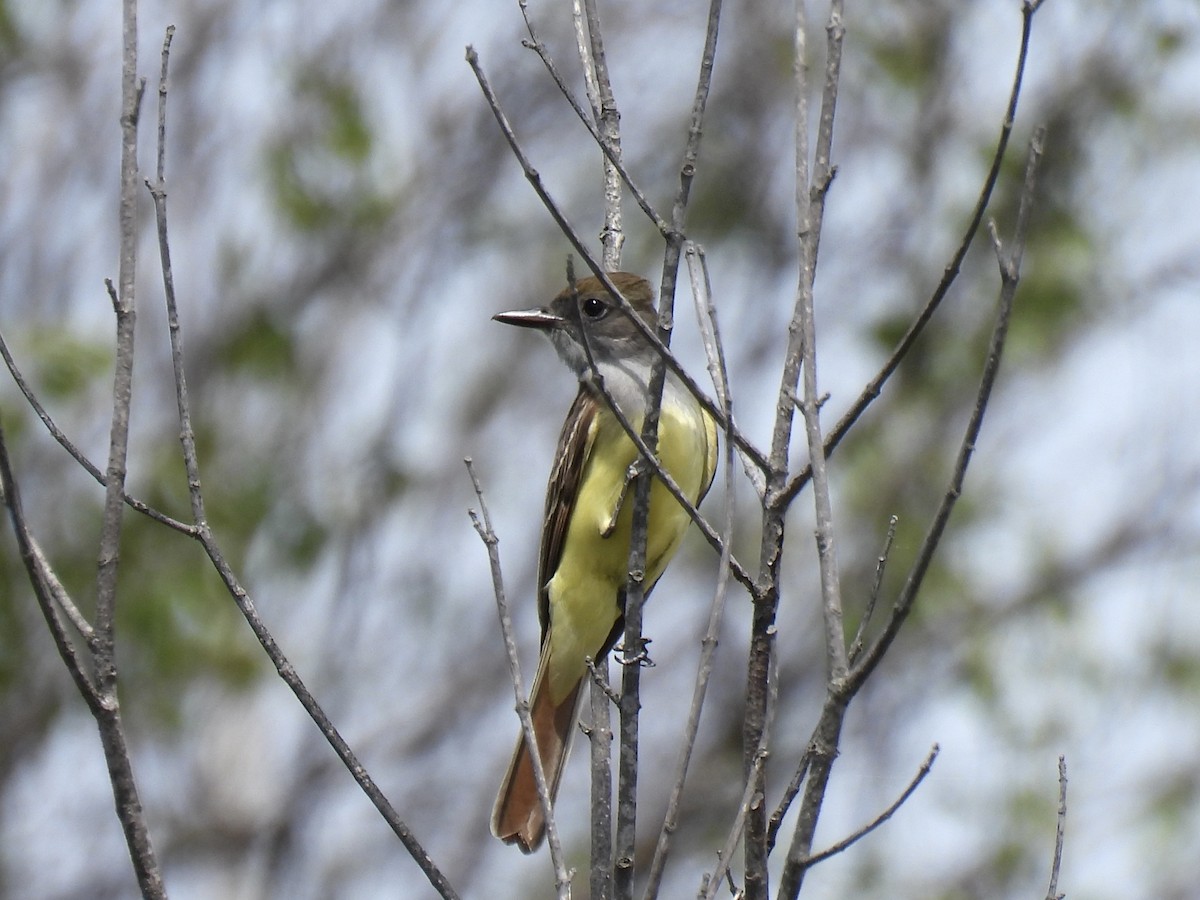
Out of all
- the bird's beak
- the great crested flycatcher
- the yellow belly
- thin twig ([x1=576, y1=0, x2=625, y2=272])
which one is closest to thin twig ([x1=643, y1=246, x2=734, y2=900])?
thin twig ([x1=576, y1=0, x2=625, y2=272])

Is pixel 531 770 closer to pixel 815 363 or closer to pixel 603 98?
pixel 603 98

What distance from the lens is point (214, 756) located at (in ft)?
37.7

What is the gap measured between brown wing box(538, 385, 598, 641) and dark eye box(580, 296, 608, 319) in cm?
43

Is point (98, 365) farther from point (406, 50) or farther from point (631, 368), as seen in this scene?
point (406, 50)

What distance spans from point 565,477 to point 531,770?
1038 millimetres

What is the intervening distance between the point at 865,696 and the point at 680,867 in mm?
1762

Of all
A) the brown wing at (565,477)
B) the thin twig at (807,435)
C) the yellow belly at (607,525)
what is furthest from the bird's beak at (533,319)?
the thin twig at (807,435)

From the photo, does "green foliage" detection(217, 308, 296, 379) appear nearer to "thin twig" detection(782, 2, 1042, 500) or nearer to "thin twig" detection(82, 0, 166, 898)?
"thin twig" detection(82, 0, 166, 898)

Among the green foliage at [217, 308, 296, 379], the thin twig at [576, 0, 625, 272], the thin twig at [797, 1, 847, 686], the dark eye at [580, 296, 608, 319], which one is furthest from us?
the green foliage at [217, 308, 296, 379]

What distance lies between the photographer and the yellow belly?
16.0ft

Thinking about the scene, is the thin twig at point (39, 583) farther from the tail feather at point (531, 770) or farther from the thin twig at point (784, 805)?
the tail feather at point (531, 770)

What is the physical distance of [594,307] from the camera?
571 centimetres

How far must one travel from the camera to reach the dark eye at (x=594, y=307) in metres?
5.69

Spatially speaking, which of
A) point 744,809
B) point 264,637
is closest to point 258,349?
point 264,637
